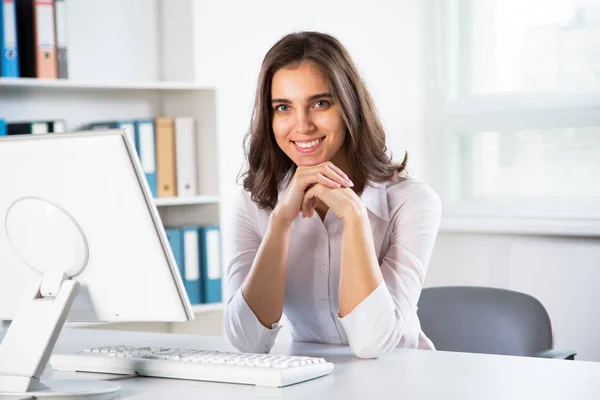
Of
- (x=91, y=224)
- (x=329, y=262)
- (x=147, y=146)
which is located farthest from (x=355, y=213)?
(x=147, y=146)

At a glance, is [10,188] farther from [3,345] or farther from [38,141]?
[3,345]

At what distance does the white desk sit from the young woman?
0.66 feet

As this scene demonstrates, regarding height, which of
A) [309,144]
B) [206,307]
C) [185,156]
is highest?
[309,144]

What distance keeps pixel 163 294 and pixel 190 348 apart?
0.41 metres

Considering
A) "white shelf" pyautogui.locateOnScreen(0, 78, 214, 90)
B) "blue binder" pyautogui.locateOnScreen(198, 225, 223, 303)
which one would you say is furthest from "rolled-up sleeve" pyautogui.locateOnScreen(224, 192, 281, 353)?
"blue binder" pyautogui.locateOnScreen(198, 225, 223, 303)

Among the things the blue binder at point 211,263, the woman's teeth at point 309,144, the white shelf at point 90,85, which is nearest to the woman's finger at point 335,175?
the woman's teeth at point 309,144

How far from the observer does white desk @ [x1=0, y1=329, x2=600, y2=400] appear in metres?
1.30

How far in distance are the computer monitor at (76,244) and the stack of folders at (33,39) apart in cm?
183

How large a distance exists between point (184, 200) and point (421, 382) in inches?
87.0

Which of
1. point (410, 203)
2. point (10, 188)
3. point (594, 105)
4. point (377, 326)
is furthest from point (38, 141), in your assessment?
point (594, 105)

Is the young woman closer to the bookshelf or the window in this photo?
the bookshelf

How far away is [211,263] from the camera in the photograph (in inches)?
139

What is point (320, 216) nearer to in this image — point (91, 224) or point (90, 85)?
point (91, 224)

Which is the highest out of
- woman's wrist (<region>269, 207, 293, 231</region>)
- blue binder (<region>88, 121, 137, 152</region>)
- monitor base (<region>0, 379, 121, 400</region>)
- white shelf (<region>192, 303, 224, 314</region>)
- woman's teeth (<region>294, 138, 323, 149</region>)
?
blue binder (<region>88, 121, 137, 152</region>)
